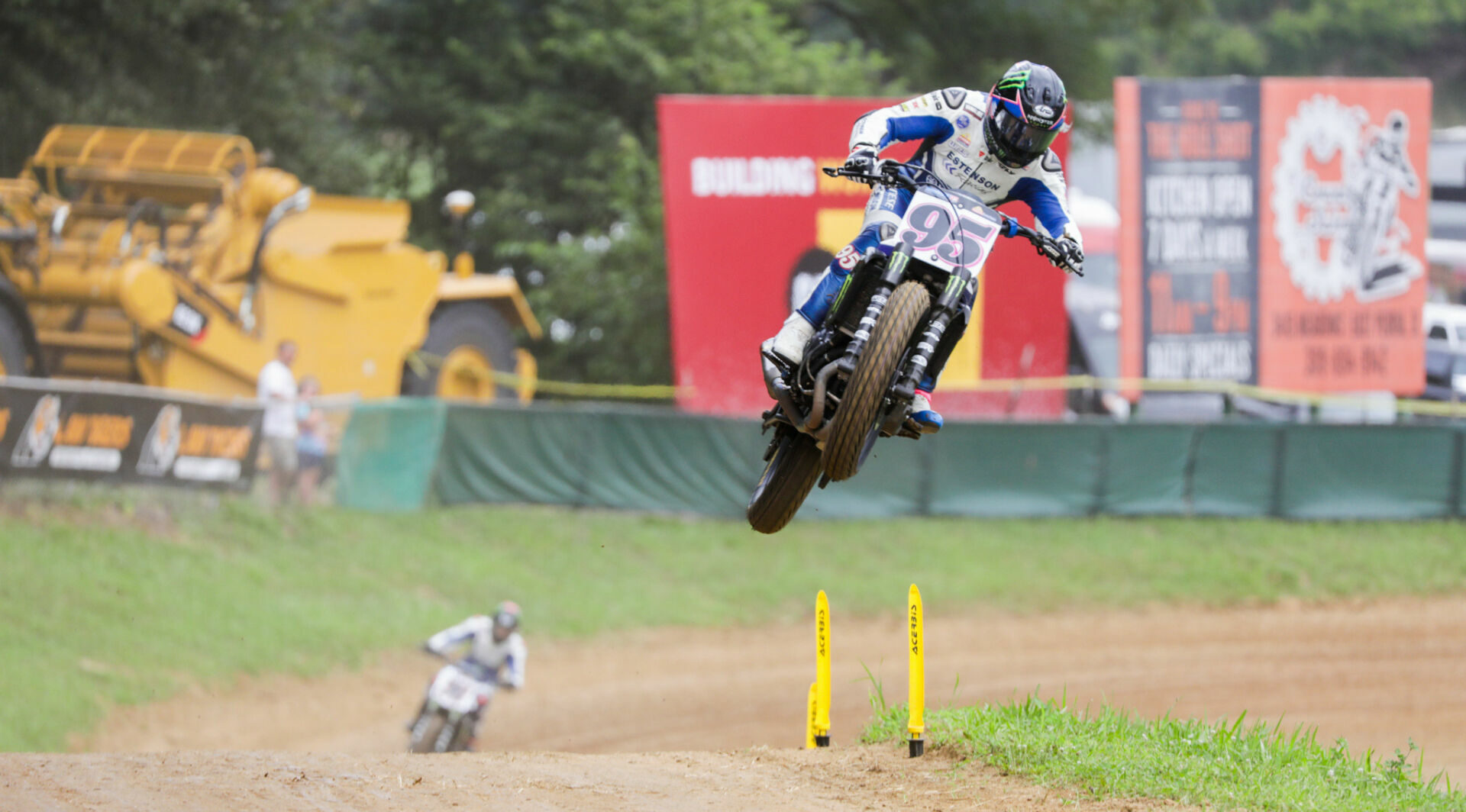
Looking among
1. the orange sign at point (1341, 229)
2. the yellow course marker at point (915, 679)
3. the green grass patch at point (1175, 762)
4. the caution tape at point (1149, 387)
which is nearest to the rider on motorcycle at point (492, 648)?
the green grass patch at point (1175, 762)

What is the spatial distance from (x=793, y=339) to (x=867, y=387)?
77 centimetres

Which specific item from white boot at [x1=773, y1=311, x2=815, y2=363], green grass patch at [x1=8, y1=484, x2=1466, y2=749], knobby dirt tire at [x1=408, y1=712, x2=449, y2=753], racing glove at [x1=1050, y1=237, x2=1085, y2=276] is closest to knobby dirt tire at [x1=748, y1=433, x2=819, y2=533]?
white boot at [x1=773, y1=311, x2=815, y2=363]

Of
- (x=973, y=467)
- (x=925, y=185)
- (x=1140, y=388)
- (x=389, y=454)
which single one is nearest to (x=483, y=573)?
(x=389, y=454)

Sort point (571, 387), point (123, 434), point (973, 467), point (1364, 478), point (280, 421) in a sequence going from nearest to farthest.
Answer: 1. point (123, 434)
2. point (280, 421)
3. point (973, 467)
4. point (1364, 478)
5. point (571, 387)

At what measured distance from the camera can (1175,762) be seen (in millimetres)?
8961

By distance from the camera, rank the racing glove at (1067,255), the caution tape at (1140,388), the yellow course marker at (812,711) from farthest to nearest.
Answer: the caution tape at (1140,388) < the yellow course marker at (812,711) < the racing glove at (1067,255)

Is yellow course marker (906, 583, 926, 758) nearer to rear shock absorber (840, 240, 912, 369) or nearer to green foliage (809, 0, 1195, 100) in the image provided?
rear shock absorber (840, 240, 912, 369)

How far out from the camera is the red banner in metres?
22.4

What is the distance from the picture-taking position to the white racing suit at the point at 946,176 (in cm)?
879

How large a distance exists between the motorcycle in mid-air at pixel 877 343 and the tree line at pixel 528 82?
17.1m

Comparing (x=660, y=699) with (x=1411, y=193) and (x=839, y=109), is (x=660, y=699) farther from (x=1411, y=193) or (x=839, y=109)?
(x=1411, y=193)

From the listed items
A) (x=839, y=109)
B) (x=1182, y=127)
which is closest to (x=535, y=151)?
(x=839, y=109)

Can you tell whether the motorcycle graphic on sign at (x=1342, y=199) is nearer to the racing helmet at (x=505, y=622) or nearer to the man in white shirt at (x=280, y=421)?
the racing helmet at (x=505, y=622)

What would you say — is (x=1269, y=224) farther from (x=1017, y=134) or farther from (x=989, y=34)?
(x=1017, y=134)
